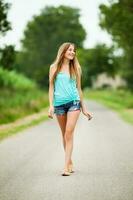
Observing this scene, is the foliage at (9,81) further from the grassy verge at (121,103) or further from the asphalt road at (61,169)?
the asphalt road at (61,169)

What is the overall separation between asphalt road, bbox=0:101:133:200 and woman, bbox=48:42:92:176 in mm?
663

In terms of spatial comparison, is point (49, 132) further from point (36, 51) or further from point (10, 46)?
point (36, 51)

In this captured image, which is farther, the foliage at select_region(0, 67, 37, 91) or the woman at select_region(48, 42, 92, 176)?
the foliage at select_region(0, 67, 37, 91)

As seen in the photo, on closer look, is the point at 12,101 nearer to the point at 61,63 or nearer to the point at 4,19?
the point at 4,19

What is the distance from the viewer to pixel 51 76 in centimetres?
1063

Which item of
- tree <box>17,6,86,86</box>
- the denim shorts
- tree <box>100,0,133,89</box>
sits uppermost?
tree <box>17,6,86,86</box>

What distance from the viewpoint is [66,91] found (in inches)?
416

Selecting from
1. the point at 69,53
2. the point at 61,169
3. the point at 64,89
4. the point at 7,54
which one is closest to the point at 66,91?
the point at 64,89

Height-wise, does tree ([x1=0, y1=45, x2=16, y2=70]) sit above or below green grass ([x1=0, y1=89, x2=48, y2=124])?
above

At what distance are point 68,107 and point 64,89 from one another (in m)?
0.30

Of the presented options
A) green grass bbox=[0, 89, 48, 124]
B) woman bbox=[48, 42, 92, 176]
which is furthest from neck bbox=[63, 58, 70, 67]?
green grass bbox=[0, 89, 48, 124]

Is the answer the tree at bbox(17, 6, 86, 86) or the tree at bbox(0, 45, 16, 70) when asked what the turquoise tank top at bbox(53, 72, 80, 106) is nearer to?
the tree at bbox(0, 45, 16, 70)

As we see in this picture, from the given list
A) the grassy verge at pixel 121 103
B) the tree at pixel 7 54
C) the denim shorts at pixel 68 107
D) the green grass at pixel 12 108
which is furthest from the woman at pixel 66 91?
the tree at pixel 7 54

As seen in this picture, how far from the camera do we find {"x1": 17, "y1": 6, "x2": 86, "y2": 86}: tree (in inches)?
4003
